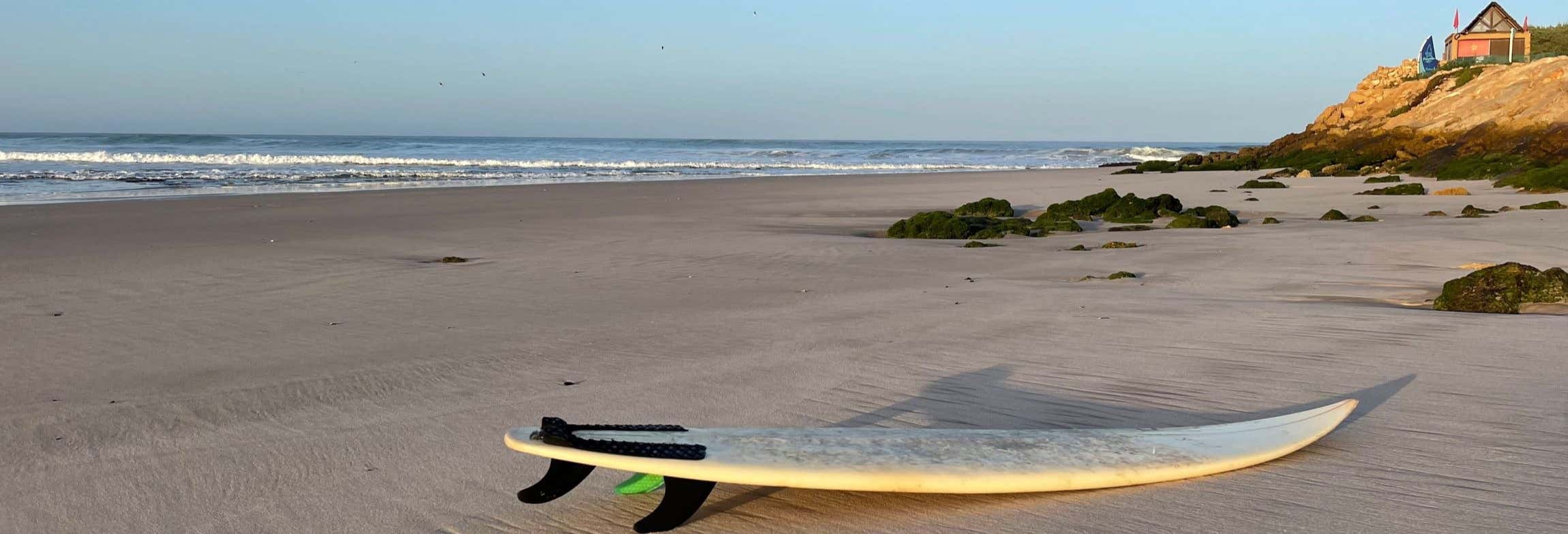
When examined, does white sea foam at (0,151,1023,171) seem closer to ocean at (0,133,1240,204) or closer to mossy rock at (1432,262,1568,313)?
ocean at (0,133,1240,204)

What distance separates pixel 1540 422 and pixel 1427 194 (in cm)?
1269

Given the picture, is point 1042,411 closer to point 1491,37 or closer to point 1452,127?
point 1452,127

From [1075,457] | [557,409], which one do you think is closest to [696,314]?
[557,409]

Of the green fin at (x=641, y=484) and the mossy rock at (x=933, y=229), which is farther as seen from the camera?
the mossy rock at (x=933, y=229)

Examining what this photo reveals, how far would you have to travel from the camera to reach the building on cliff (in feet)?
127

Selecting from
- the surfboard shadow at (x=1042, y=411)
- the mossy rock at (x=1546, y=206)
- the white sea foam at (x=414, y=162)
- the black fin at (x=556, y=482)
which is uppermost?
the white sea foam at (x=414, y=162)

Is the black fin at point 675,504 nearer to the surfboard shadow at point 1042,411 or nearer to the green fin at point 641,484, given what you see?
the green fin at point 641,484

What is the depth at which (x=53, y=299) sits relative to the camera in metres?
6.02

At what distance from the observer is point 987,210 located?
1280cm

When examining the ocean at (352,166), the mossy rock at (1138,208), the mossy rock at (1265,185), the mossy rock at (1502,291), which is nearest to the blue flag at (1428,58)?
the ocean at (352,166)

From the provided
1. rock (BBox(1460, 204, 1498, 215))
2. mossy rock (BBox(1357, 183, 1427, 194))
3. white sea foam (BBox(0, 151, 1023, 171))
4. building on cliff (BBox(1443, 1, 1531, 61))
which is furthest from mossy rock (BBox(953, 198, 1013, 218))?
building on cliff (BBox(1443, 1, 1531, 61))

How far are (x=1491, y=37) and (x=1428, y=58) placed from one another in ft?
11.2

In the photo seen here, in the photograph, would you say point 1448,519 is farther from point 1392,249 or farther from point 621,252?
point 621,252

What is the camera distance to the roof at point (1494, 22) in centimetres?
3947
